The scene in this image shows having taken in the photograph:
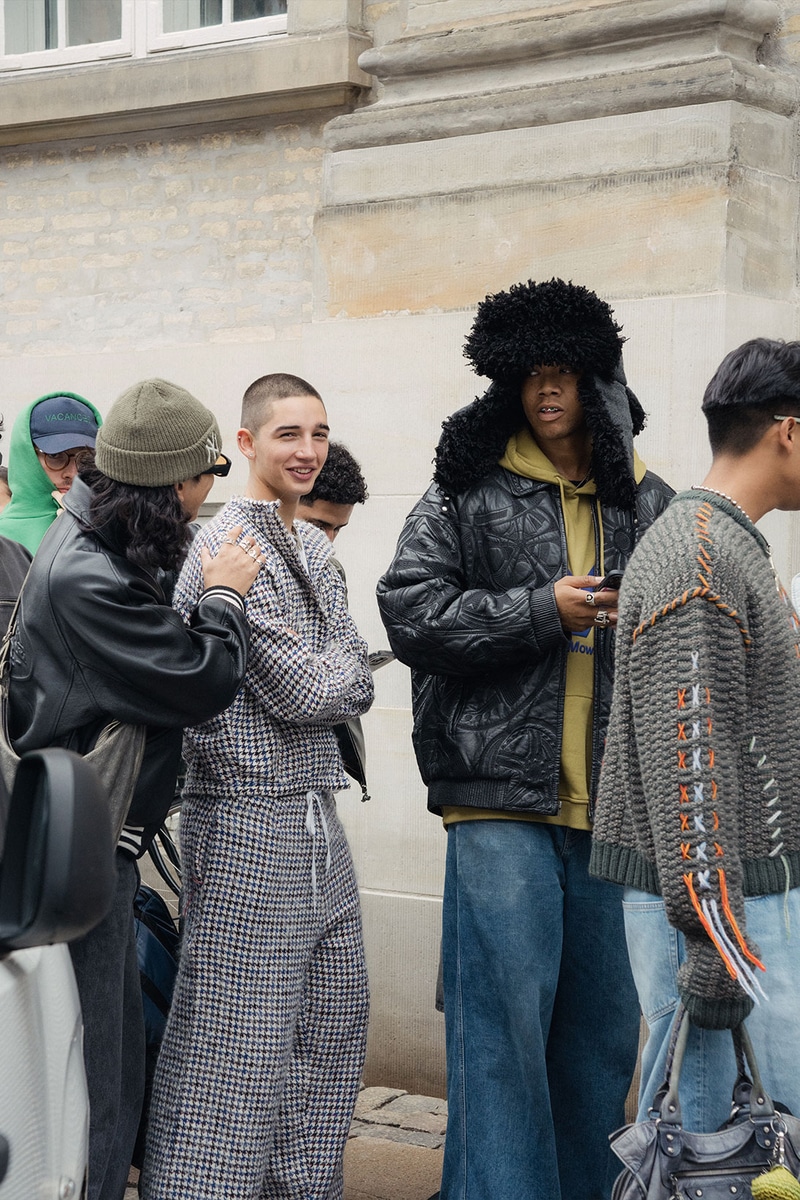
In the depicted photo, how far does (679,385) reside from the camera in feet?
A: 17.4

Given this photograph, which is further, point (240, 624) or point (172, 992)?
point (172, 992)

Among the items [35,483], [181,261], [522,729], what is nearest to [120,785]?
[522,729]

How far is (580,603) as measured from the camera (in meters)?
3.70

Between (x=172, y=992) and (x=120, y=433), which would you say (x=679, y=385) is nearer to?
(x=120, y=433)

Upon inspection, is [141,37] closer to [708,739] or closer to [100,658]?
[100,658]

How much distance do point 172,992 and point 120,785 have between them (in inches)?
27.1

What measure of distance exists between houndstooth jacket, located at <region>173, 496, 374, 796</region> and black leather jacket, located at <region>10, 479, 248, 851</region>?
23 cm

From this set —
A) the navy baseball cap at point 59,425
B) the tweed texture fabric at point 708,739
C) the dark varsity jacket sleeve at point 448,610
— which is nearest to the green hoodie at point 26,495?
the navy baseball cap at point 59,425

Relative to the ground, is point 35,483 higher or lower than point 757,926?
higher

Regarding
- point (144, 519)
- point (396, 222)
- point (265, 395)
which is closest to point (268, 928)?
point (144, 519)

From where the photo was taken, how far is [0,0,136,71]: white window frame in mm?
7410

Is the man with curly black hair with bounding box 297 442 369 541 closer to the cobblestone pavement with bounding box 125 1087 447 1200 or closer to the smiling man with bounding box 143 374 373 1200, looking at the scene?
the smiling man with bounding box 143 374 373 1200

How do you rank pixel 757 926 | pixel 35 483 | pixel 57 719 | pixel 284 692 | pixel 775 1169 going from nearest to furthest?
1. pixel 775 1169
2. pixel 757 926
3. pixel 57 719
4. pixel 284 692
5. pixel 35 483

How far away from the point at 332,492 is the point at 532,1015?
6.15ft
